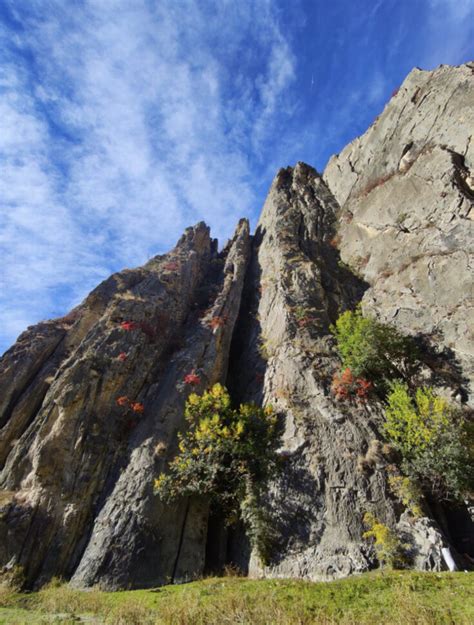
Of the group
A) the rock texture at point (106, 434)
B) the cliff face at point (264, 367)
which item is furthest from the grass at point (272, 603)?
the cliff face at point (264, 367)

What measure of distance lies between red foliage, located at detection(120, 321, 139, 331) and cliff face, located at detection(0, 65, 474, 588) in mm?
93

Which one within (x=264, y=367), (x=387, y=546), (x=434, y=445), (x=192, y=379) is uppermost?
(x=264, y=367)

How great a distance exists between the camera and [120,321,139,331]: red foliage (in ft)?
76.3

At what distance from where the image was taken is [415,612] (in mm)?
6762

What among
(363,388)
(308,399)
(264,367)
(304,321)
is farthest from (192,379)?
(363,388)

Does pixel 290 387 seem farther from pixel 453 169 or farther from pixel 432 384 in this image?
pixel 453 169

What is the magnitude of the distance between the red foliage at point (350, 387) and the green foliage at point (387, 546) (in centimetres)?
660

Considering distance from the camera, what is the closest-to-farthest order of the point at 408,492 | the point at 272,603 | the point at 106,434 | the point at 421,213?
the point at 272,603 → the point at 408,492 → the point at 106,434 → the point at 421,213

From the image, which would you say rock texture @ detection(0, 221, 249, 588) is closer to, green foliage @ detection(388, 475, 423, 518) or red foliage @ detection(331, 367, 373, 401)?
red foliage @ detection(331, 367, 373, 401)

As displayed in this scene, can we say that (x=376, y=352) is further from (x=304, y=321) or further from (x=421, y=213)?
(x=421, y=213)

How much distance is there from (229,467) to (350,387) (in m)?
8.13

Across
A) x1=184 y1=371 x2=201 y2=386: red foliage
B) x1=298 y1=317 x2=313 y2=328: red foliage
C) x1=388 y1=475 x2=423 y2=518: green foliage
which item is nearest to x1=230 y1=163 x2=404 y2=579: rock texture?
x1=298 y1=317 x2=313 y2=328: red foliage

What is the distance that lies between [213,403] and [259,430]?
10.6ft

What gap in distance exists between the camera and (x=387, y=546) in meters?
11.4
